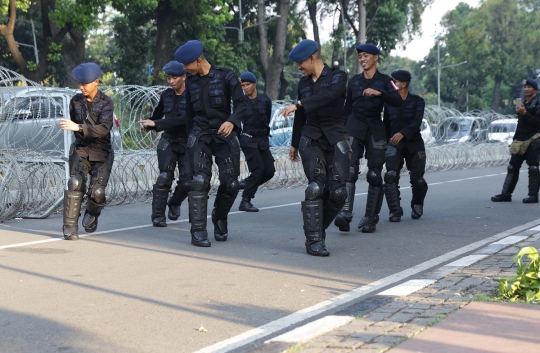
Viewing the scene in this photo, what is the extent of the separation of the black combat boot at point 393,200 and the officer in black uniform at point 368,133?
0.86 meters

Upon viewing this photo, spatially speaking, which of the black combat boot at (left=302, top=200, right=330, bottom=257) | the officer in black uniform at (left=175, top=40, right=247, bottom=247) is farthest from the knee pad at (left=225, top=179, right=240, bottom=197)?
the black combat boot at (left=302, top=200, right=330, bottom=257)

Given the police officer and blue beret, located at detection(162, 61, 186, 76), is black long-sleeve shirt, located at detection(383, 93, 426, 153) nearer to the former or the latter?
blue beret, located at detection(162, 61, 186, 76)

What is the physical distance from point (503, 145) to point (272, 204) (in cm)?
1914

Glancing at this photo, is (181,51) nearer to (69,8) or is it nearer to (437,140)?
(69,8)

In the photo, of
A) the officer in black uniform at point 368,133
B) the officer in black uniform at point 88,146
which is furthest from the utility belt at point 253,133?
the officer in black uniform at point 88,146

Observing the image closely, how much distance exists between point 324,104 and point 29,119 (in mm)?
6004

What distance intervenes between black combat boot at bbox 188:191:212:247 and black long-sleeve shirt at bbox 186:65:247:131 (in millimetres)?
686

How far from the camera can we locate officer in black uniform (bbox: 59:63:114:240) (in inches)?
347

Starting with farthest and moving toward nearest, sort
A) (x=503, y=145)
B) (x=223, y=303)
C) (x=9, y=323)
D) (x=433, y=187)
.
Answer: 1. (x=503, y=145)
2. (x=433, y=187)
3. (x=223, y=303)
4. (x=9, y=323)

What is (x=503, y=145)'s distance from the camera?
30.9 m

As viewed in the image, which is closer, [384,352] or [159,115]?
[384,352]

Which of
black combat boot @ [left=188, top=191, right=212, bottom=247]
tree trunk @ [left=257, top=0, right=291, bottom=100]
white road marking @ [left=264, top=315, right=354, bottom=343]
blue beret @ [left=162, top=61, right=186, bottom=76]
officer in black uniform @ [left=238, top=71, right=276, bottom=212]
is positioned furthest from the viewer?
tree trunk @ [left=257, top=0, right=291, bottom=100]

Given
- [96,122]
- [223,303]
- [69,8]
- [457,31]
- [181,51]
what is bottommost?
[223,303]

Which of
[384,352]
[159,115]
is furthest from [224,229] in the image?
[384,352]
